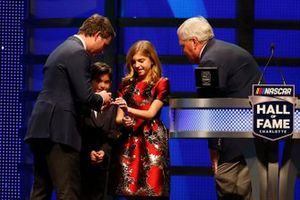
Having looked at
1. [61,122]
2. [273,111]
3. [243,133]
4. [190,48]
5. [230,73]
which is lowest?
[61,122]

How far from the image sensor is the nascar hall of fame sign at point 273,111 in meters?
3.65

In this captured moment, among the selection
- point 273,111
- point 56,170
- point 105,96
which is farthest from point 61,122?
point 273,111

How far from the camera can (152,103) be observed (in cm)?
497

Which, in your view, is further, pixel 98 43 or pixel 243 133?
pixel 98 43

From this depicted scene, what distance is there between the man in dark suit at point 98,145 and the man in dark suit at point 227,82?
Result: 0.93 meters

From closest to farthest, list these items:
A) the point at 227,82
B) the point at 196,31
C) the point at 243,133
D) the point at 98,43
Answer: the point at 243,133
the point at 227,82
the point at 196,31
the point at 98,43

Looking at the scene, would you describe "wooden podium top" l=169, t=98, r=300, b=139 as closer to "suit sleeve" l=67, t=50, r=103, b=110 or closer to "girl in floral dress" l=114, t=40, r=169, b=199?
"suit sleeve" l=67, t=50, r=103, b=110

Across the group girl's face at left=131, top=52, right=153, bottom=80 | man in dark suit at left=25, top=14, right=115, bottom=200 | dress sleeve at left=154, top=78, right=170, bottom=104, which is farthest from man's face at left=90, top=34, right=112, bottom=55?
dress sleeve at left=154, top=78, right=170, bottom=104

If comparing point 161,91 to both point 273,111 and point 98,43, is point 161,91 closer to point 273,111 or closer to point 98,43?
point 98,43

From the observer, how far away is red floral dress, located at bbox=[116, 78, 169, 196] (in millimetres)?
4938

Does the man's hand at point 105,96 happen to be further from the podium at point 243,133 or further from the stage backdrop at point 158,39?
the stage backdrop at point 158,39

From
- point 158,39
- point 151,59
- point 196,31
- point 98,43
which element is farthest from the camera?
point 158,39

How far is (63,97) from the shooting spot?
4.52m

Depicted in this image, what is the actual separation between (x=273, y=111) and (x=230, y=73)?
26.8 inches
